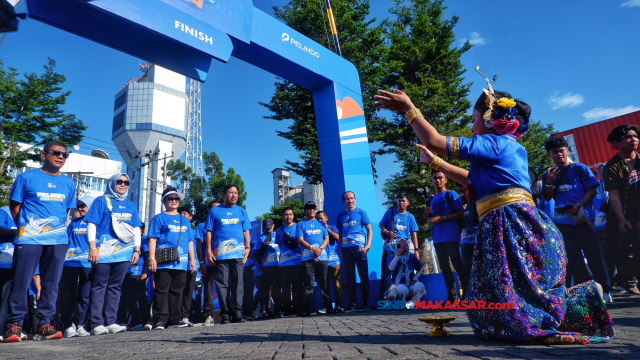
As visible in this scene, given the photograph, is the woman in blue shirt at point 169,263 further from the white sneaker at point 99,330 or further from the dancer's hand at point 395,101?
the dancer's hand at point 395,101

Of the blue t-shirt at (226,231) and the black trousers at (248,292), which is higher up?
the blue t-shirt at (226,231)

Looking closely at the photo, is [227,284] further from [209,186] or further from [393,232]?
[209,186]

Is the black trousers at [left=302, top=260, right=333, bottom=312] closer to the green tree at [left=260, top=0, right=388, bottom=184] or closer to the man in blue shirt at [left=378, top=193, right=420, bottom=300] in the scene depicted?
the man in blue shirt at [left=378, top=193, right=420, bottom=300]

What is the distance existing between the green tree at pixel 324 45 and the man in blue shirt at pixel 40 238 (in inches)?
506

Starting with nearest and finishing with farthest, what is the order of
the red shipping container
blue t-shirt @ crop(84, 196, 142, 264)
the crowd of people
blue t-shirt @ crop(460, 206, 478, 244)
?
the crowd of people, blue t-shirt @ crop(84, 196, 142, 264), blue t-shirt @ crop(460, 206, 478, 244), the red shipping container

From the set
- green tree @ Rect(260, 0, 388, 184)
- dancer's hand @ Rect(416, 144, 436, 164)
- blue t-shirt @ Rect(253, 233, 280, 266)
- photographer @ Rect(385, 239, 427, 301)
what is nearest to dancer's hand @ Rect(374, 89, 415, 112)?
dancer's hand @ Rect(416, 144, 436, 164)

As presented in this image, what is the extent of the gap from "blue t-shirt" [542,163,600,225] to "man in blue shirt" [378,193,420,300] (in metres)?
2.31

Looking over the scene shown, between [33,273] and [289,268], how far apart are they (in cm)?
378

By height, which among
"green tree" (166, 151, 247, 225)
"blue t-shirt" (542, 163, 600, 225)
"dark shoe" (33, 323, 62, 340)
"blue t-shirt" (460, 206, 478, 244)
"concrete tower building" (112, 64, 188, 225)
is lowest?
"dark shoe" (33, 323, 62, 340)

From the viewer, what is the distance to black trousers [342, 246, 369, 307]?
698 cm

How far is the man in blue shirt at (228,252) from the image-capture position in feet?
18.4

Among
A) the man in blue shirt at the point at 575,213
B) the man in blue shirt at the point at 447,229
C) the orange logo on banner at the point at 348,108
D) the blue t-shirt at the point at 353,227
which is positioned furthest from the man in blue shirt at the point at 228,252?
the orange logo on banner at the point at 348,108

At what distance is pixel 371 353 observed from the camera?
2.00m

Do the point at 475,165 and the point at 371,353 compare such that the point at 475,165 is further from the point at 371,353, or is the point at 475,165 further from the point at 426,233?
the point at 426,233
